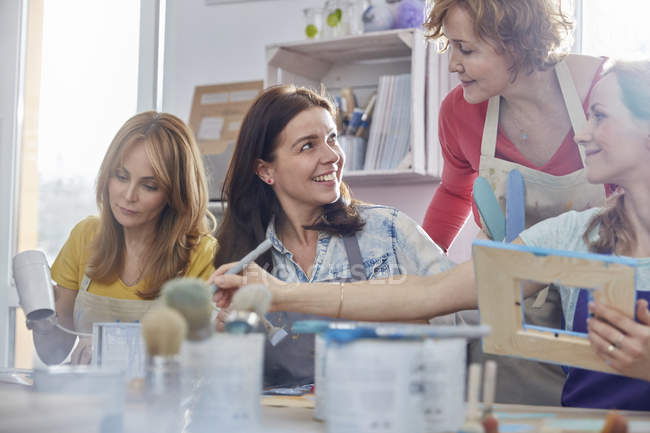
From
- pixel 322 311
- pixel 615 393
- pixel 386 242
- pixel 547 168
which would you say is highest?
pixel 547 168

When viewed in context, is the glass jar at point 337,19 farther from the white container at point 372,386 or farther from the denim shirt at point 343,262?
the white container at point 372,386

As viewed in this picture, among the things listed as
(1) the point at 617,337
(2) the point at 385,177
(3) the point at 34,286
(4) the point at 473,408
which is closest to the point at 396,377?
(4) the point at 473,408

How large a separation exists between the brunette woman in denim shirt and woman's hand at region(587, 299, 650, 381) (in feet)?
2.25

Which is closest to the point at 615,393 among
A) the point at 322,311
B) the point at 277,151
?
the point at 322,311

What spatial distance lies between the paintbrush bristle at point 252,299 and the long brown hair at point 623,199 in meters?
0.67

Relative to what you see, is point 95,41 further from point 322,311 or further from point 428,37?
point 322,311

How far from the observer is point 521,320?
3.01 feet

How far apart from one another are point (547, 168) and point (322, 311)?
0.71 metres

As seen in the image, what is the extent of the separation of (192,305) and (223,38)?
8.08 feet

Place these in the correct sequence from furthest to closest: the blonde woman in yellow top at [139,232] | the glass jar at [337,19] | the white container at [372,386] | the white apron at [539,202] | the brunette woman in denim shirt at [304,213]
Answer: the glass jar at [337,19], the blonde woman in yellow top at [139,232], the brunette woman in denim shirt at [304,213], the white apron at [539,202], the white container at [372,386]

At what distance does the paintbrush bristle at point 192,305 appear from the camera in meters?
0.71

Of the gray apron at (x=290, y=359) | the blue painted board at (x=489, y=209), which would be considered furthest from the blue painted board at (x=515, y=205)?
the gray apron at (x=290, y=359)

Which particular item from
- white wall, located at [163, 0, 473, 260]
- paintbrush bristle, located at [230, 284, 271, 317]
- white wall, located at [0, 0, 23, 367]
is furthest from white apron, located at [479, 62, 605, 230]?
white wall, located at [0, 0, 23, 367]

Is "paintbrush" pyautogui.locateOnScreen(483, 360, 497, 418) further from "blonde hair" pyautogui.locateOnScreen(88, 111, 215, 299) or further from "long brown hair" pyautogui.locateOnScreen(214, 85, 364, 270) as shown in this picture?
"blonde hair" pyautogui.locateOnScreen(88, 111, 215, 299)
